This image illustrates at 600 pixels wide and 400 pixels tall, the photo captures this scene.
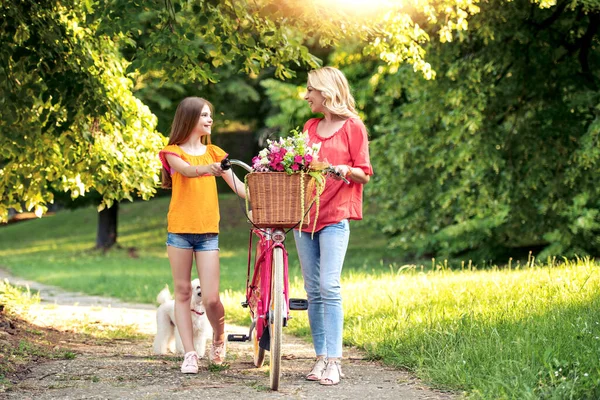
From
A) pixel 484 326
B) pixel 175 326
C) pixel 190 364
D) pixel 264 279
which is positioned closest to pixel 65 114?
pixel 175 326

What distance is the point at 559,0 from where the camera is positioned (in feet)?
40.9

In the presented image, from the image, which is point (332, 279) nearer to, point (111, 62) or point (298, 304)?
point (298, 304)

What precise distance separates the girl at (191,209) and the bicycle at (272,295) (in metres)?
0.32

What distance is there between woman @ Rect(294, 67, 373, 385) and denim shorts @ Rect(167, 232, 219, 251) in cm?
66

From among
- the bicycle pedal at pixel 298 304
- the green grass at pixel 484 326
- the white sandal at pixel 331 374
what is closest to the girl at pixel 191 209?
the bicycle pedal at pixel 298 304

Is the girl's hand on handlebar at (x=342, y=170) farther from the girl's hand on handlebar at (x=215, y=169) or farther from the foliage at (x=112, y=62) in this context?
the foliage at (x=112, y=62)

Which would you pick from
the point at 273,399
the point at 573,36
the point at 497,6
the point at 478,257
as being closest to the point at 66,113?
the point at 273,399

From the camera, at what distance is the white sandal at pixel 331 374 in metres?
5.42

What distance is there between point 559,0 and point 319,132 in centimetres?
806

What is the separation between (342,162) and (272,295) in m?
0.97

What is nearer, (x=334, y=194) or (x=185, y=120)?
(x=334, y=194)

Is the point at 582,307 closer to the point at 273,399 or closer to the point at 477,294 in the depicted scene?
the point at 477,294

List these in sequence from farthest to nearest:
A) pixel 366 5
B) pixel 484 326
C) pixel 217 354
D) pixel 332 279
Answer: pixel 366 5 → pixel 217 354 → pixel 484 326 → pixel 332 279

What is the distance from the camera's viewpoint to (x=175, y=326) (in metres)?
7.06
